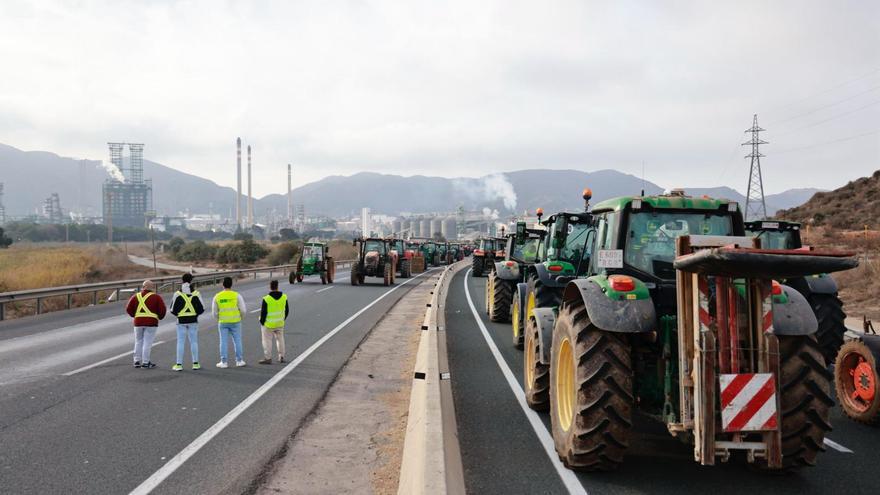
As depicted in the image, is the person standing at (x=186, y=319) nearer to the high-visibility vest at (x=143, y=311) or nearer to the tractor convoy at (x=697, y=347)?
the high-visibility vest at (x=143, y=311)

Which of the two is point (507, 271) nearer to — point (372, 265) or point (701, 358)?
point (701, 358)

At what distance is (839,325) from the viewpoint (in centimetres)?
1012

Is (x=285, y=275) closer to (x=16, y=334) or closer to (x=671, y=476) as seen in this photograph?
(x=16, y=334)

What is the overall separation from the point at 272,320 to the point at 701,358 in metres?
8.21

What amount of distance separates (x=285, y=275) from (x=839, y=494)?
142 feet

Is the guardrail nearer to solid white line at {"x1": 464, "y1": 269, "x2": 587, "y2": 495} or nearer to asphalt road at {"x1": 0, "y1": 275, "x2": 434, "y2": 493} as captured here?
asphalt road at {"x1": 0, "y1": 275, "x2": 434, "y2": 493}

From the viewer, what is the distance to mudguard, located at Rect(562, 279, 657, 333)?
538cm

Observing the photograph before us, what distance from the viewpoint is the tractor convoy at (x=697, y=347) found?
15.2 feet

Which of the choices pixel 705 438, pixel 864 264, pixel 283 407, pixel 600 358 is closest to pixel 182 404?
pixel 283 407

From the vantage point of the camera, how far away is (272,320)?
11273 millimetres

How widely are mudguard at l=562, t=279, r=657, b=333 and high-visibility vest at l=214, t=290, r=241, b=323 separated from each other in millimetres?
7124

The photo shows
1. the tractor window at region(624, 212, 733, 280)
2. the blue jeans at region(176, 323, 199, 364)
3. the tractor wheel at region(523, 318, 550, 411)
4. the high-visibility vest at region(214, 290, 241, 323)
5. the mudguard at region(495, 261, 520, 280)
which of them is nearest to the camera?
the tractor window at region(624, 212, 733, 280)

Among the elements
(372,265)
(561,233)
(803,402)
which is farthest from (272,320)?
(372,265)

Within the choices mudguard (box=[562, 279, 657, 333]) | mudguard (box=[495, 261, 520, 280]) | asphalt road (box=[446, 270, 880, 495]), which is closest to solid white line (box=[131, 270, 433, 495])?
asphalt road (box=[446, 270, 880, 495])
